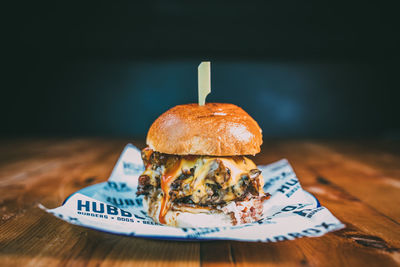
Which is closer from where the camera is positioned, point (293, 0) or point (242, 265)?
point (242, 265)

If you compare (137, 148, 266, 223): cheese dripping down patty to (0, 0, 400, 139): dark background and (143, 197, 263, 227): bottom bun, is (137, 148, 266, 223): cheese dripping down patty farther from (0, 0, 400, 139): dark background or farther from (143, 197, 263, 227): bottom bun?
(0, 0, 400, 139): dark background

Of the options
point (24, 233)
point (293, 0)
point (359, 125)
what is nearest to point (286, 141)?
point (359, 125)

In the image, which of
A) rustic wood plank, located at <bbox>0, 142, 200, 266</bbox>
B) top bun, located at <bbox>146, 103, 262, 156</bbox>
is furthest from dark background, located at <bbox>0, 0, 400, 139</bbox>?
rustic wood plank, located at <bbox>0, 142, 200, 266</bbox>

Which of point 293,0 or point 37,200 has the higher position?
point 293,0

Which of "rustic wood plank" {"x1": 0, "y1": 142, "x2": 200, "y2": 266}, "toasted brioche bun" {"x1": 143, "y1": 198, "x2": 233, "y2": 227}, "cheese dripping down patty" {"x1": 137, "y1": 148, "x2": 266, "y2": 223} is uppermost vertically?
"cheese dripping down patty" {"x1": 137, "y1": 148, "x2": 266, "y2": 223}

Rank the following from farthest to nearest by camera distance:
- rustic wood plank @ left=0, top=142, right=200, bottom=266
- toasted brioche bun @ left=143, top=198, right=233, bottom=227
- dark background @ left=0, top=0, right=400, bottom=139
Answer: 1. dark background @ left=0, top=0, right=400, bottom=139
2. toasted brioche bun @ left=143, top=198, right=233, bottom=227
3. rustic wood plank @ left=0, top=142, right=200, bottom=266

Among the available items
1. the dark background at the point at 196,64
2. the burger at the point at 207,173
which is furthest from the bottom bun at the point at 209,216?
the dark background at the point at 196,64

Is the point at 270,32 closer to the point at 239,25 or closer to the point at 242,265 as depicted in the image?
the point at 239,25

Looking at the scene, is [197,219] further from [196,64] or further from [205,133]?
[196,64]
